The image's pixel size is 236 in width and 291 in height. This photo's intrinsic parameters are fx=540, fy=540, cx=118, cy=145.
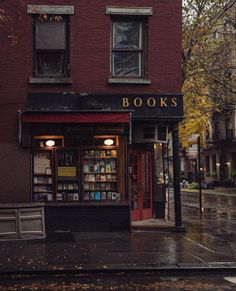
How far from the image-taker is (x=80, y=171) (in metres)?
15.7

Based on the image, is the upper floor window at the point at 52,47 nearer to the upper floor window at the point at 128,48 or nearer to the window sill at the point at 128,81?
the window sill at the point at 128,81

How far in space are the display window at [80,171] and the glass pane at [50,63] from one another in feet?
6.60

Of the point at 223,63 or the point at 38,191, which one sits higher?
the point at 223,63

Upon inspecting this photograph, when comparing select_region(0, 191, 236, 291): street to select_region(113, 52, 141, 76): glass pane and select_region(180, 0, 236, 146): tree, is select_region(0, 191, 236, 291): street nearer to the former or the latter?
select_region(113, 52, 141, 76): glass pane

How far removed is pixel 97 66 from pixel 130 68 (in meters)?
1.04

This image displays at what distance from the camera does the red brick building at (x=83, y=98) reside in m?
15.1

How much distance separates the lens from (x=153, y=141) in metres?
16.0

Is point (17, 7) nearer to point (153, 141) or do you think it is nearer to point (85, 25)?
point (85, 25)

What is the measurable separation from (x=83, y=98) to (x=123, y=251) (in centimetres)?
501

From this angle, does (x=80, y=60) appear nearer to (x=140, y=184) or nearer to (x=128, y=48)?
(x=128, y=48)

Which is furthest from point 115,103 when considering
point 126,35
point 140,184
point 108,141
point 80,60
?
point 140,184

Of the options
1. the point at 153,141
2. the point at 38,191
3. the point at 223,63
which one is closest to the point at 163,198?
the point at 153,141

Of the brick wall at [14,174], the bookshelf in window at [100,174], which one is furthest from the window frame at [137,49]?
the brick wall at [14,174]

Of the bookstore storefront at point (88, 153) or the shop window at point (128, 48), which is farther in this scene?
the shop window at point (128, 48)
